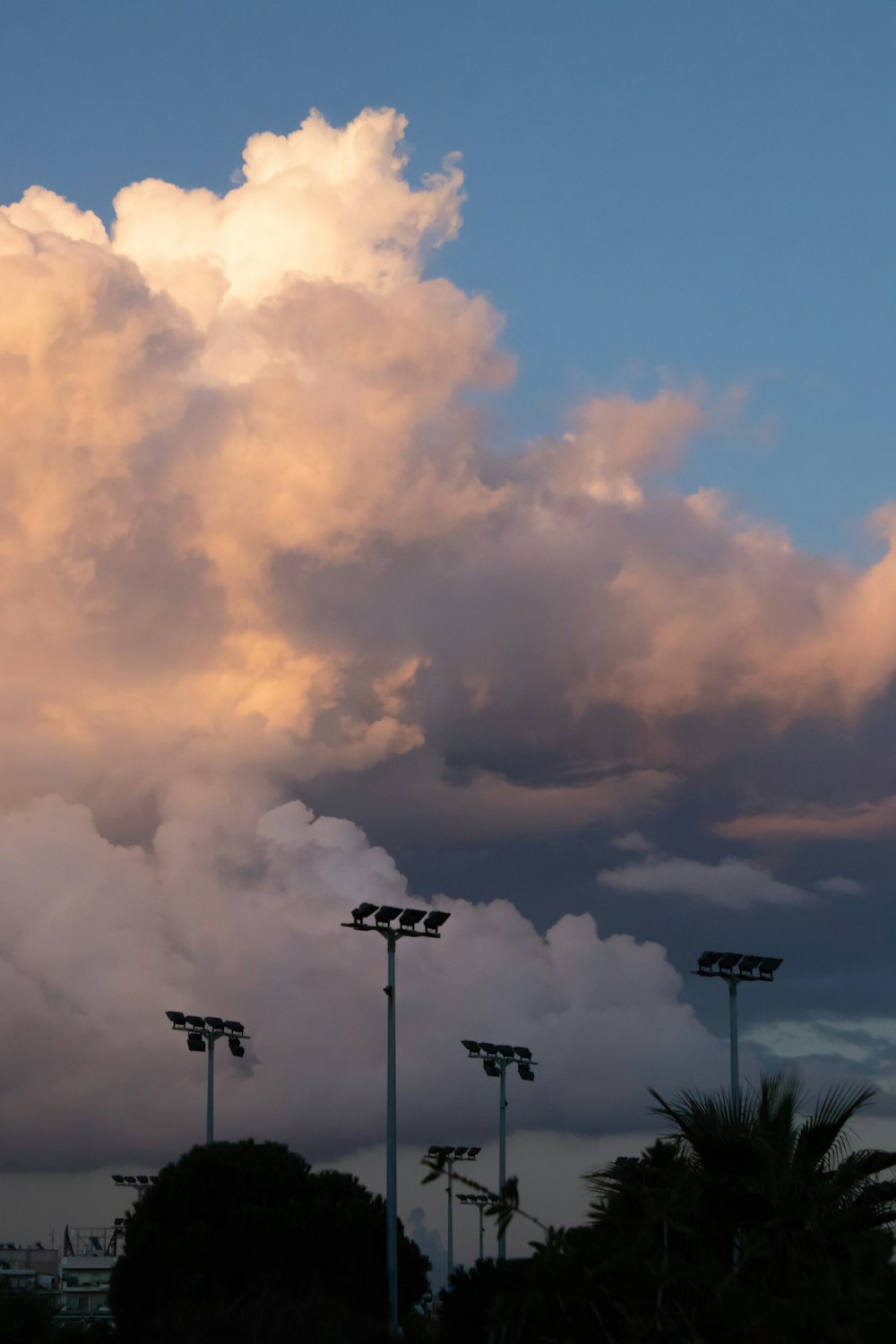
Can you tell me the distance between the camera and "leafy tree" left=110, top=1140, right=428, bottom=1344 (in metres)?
56.0

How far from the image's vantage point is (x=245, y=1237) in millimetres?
57219

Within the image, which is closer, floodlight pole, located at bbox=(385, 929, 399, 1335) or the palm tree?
the palm tree

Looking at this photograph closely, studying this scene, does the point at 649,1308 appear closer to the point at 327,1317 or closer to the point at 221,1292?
the point at 327,1317

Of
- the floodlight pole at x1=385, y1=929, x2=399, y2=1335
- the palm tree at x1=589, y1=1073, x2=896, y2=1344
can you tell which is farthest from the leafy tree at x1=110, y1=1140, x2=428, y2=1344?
the palm tree at x1=589, y1=1073, x2=896, y2=1344

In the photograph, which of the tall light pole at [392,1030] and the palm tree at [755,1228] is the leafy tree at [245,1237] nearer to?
the tall light pole at [392,1030]

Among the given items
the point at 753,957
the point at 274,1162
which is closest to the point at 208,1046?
the point at 274,1162

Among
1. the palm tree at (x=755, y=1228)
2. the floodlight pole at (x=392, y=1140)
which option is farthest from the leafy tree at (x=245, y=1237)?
the palm tree at (x=755, y=1228)

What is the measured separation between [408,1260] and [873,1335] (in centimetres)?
5449

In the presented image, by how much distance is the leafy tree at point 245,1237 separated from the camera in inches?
2206

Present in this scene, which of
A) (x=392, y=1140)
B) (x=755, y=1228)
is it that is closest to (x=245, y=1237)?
(x=392, y=1140)

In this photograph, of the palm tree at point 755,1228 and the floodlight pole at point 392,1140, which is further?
the floodlight pole at point 392,1140

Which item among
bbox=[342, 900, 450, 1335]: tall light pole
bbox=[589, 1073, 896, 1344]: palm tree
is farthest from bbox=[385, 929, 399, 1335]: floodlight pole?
bbox=[589, 1073, 896, 1344]: palm tree

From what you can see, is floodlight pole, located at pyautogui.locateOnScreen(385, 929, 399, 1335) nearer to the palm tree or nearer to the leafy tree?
the leafy tree

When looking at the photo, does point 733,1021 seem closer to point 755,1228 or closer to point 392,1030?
point 392,1030
